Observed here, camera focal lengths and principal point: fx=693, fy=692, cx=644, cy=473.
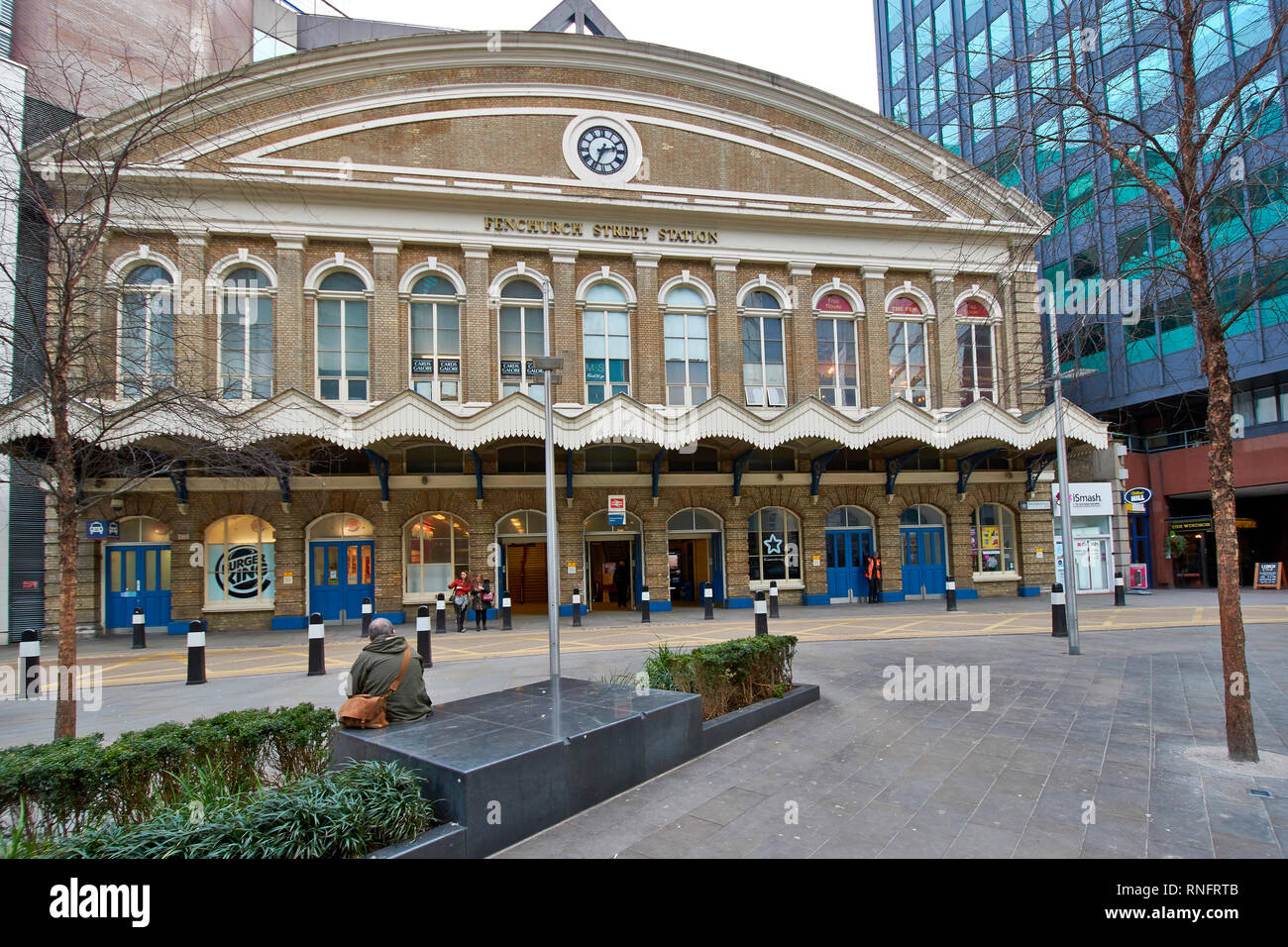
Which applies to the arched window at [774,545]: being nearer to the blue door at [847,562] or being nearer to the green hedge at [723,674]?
the blue door at [847,562]

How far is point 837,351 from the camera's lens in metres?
24.3

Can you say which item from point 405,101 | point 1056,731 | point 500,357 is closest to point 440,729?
point 1056,731

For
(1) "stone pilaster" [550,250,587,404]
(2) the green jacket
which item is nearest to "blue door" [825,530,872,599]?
(1) "stone pilaster" [550,250,587,404]

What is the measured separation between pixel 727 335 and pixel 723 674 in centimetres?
1672

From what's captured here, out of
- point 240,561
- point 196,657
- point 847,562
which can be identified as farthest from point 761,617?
point 240,561

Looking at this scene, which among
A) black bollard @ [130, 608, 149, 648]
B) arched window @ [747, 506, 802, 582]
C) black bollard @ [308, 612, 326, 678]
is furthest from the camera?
arched window @ [747, 506, 802, 582]

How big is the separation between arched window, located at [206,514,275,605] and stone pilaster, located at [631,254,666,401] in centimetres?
1157

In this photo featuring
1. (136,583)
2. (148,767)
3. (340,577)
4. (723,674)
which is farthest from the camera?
(340,577)

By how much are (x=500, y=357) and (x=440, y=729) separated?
678 inches

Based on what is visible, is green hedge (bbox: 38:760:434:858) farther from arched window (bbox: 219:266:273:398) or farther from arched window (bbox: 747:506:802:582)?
arched window (bbox: 747:506:802:582)

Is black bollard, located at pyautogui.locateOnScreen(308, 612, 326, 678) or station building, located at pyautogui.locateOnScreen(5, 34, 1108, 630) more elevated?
station building, located at pyautogui.locateOnScreen(5, 34, 1108, 630)

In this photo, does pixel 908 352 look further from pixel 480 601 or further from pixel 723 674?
pixel 723 674

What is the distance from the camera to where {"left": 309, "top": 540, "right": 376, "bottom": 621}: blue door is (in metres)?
20.6
